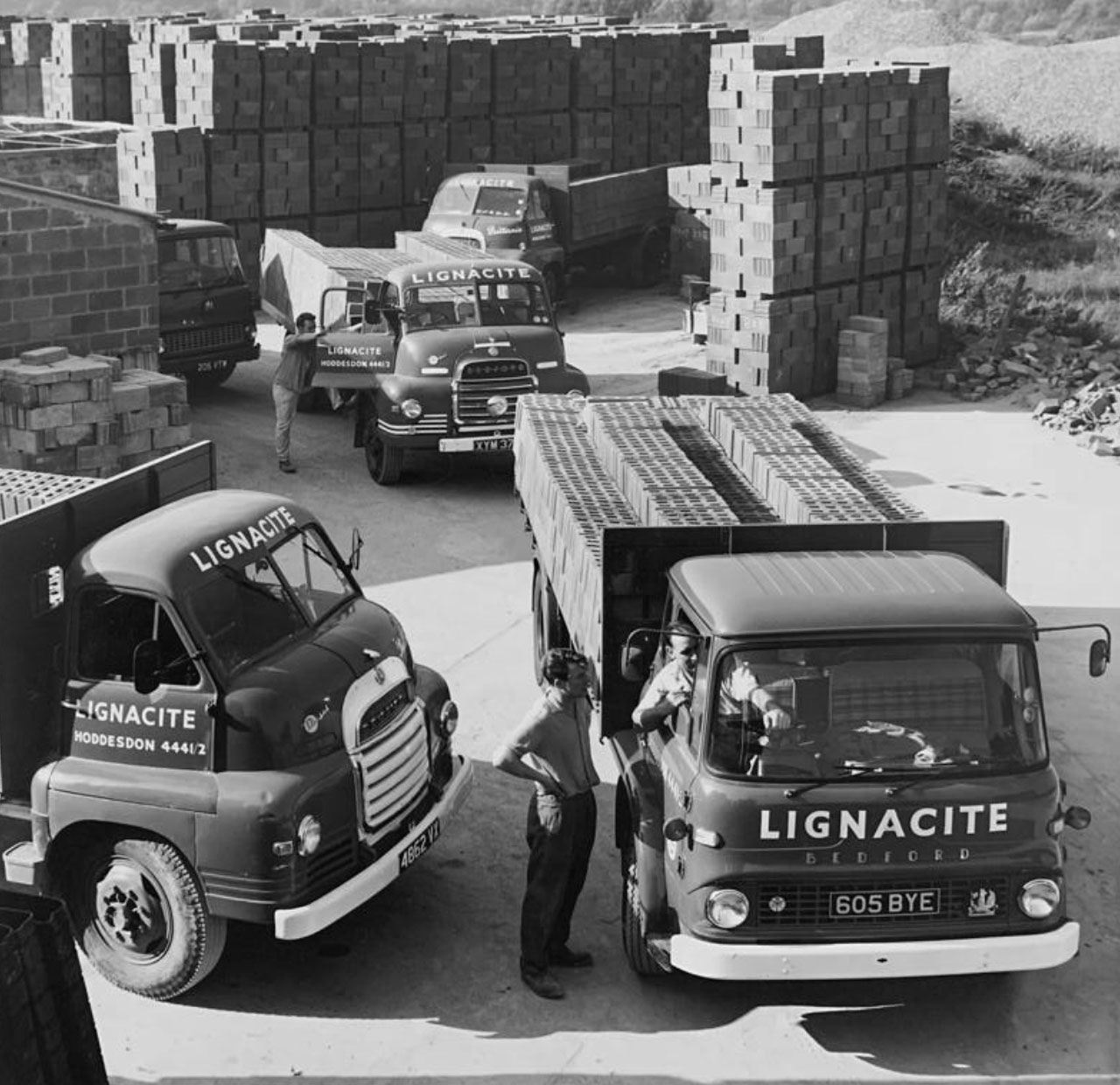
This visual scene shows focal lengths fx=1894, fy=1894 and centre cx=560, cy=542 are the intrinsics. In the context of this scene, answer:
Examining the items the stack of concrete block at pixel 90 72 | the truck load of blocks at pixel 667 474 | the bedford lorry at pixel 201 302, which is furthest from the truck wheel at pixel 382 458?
the stack of concrete block at pixel 90 72

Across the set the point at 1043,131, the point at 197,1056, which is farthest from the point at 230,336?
the point at 1043,131

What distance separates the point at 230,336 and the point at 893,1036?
1391cm

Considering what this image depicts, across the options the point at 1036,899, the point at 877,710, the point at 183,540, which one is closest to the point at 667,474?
the point at 183,540

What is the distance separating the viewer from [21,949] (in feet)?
19.9

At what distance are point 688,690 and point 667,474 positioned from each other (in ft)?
9.66

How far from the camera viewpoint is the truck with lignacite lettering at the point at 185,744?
26.6 ft

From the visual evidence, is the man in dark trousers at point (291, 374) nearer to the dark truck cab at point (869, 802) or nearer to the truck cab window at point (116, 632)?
the truck cab window at point (116, 632)

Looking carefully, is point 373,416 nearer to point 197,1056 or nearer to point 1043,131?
point 197,1056

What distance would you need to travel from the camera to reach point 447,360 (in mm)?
17125

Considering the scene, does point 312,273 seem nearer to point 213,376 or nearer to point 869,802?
point 213,376

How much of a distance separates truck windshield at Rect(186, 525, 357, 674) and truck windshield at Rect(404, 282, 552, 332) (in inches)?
331

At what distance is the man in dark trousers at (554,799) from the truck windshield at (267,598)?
122cm

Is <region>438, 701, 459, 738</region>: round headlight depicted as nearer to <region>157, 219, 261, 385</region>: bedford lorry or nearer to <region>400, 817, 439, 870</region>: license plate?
<region>400, 817, 439, 870</region>: license plate

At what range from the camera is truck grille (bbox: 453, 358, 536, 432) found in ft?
55.7
